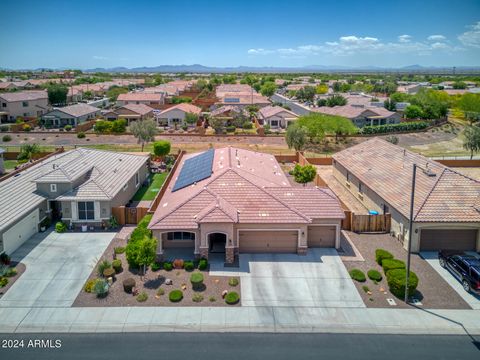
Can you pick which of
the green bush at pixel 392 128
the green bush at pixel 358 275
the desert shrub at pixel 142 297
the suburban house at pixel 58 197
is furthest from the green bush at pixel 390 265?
the green bush at pixel 392 128

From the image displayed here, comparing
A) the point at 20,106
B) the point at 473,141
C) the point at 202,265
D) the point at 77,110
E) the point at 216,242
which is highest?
the point at 20,106

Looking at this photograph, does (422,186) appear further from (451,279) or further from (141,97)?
(141,97)

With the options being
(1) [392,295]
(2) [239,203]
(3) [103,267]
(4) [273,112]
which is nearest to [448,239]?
(1) [392,295]

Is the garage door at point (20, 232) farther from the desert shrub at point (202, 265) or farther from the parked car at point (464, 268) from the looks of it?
the parked car at point (464, 268)

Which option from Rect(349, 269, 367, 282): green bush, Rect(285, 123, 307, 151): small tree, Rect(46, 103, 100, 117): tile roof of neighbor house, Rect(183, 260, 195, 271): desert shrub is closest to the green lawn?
Rect(183, 260, 195, 271): desert shrub

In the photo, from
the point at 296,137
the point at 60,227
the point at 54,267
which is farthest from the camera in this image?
the point at 296,137

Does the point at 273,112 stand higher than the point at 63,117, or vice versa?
the point at 273,112
